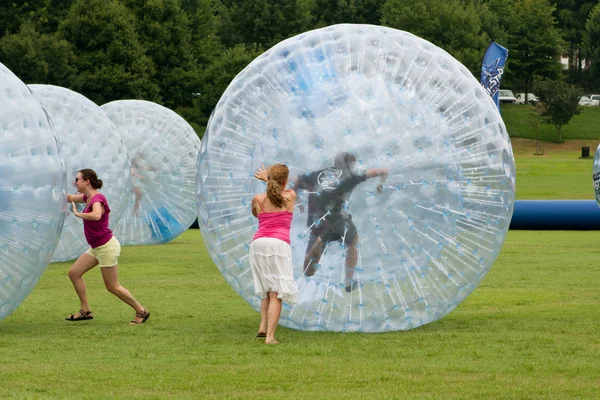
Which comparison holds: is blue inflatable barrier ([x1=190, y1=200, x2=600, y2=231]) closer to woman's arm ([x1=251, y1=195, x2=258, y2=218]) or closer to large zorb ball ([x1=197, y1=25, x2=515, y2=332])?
large zorb ball ([x1=197, y1=25, x2=515, y2=332])

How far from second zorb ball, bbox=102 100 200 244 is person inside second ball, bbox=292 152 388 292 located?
387 inches

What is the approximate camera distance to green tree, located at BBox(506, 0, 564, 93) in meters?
75.7

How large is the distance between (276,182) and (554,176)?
33303 mm

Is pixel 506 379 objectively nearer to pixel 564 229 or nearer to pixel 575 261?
pixel 575 261

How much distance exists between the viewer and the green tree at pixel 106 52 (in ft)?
166

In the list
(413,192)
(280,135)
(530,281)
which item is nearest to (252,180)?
(280,135)

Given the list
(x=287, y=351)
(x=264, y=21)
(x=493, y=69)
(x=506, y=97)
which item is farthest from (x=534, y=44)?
(x=287, y=351)

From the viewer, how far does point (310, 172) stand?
875 centimetres

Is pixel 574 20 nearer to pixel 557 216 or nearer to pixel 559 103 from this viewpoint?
pixel 559 103

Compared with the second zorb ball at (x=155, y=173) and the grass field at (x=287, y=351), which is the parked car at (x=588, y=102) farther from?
the grass field at (x=287, y=351)

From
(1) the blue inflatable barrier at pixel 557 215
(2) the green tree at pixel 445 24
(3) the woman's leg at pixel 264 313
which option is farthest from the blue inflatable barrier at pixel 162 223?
(2) the green tree at pixel 445 24

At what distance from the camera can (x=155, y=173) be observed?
1836 cm

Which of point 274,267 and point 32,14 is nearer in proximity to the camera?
point 274,267

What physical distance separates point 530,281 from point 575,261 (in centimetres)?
239
